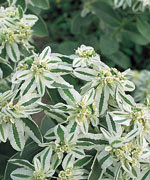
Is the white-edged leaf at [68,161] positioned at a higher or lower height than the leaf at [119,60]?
lower

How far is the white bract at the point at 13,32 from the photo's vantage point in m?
1.26

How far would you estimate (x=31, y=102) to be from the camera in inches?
40.7

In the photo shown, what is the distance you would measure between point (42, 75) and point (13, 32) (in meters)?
0.29

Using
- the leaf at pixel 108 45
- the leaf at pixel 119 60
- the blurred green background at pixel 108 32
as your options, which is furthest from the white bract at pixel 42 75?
the leaf at pixel 119 60

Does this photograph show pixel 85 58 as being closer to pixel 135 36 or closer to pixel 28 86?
pixel 28 86

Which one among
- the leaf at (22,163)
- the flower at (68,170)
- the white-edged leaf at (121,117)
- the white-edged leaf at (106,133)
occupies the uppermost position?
the white-edged leaf at (121,117)

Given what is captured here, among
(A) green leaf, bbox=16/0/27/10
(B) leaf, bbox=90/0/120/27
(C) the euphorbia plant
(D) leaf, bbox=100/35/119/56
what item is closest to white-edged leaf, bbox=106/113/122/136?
(C) the euphorbia plant

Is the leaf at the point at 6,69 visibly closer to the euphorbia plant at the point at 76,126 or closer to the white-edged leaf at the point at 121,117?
the euphorbia plant at the point at 76,126

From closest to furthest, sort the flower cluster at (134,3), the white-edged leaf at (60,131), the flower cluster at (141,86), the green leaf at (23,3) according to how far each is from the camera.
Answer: the white-edged leaf at (60,131) → the green leaf at (23,3) → the flower cluster at (134,3) → the flower cluster at (141,86)

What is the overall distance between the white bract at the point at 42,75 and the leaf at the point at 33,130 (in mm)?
86

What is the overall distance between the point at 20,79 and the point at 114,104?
0.97ft

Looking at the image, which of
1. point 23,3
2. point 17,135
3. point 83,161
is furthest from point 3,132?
point 23,3

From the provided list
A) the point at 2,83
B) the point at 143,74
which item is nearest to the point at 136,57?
the point at 143,74

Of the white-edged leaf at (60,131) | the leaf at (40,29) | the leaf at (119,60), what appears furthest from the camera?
the leaf at (119,60)
